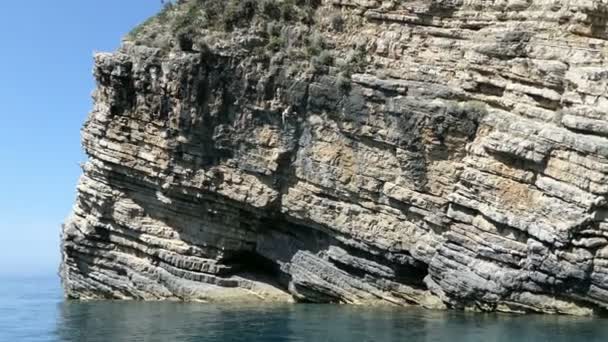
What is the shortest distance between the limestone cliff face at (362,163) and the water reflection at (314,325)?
1505mm

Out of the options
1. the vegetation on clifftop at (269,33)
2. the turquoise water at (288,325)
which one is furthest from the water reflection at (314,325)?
the vegetation on clifftop at (269,33)

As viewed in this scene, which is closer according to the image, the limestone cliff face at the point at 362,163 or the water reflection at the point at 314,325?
the water reflection at the point at 314,325

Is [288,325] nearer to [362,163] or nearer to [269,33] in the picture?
[362,163]

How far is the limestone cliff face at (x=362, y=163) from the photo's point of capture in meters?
22.6

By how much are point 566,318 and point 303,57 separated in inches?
549

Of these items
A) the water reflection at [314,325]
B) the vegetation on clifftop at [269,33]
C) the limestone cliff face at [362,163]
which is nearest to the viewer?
the water reflection at [314,325]

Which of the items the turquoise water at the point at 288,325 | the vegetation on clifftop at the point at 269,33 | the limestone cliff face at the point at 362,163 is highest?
the vegetation on clifftop at the point at 269,33

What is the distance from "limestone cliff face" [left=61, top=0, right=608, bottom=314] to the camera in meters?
22.6

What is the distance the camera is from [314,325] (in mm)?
22578

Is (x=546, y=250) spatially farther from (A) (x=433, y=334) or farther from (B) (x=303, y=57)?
(B) (x=303, y=57)

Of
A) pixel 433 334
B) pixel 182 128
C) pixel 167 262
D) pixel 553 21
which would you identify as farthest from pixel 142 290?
pixel 553 21

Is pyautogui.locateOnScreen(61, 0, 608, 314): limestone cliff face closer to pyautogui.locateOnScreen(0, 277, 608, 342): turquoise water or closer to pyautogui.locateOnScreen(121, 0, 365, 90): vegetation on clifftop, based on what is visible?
pyautogui.locateOnScreen(121, 0, 365, 90): vegetation on clifftop

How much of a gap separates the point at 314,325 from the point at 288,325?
0.80 metres

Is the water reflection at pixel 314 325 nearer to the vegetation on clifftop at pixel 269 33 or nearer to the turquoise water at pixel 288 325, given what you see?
the turquoise water at pixel 288 325
